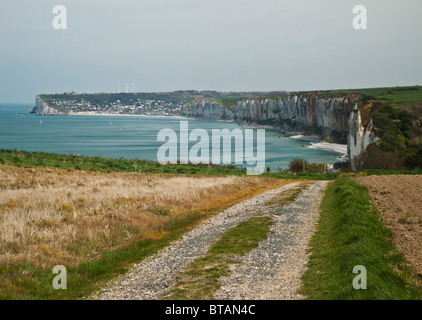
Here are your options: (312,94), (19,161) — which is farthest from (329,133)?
(19,161)

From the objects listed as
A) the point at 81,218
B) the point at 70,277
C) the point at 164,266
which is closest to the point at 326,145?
the point at 81,218

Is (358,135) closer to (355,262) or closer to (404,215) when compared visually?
(404,215)

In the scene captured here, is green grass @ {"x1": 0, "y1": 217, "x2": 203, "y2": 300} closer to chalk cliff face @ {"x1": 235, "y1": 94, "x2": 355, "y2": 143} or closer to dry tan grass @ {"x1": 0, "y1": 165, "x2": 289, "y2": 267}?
dry tan grass @ {"x1": 0, "y1": 165, "x2": 289, "y2": 267}

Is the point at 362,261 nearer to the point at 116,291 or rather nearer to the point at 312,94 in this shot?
the point at 116,291

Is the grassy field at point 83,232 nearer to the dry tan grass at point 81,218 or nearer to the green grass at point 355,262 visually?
the dry tan grass at point 81,218

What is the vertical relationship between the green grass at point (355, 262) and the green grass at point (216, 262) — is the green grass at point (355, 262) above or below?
above

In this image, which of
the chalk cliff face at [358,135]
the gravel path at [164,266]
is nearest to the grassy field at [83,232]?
the gravel path at [164,266]

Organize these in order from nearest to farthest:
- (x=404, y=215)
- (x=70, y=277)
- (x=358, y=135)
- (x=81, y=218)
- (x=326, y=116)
A: 1. (x=70, y=277)
2. (x=404, y=215)
3. (x=81, y=218)
4. (x=358, y=135)
5. (x=326, y=116)
